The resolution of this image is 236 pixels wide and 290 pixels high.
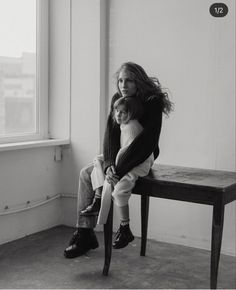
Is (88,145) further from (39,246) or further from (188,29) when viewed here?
(188,29)

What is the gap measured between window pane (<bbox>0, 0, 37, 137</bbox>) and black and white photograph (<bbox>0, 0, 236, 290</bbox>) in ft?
0.04

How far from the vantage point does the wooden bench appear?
2650 mm

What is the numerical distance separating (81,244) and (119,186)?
2.29 feet

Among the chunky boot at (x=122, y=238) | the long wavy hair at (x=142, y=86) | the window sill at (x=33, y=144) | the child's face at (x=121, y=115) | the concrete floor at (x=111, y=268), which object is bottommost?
the concrete floor at (x=111, y=268)

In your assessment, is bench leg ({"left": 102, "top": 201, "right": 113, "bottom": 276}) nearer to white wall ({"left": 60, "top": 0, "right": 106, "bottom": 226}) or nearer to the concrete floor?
the concrete floor

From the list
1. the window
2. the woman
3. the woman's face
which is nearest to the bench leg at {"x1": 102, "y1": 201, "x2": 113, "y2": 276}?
the woman

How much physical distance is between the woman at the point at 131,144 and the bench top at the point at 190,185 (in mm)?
152

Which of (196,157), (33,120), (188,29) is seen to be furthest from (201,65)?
(33,120)

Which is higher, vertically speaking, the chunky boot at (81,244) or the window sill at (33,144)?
the window sill at (33,144)

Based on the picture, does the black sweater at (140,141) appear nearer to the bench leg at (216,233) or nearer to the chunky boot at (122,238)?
the chunky boot at (122,238)

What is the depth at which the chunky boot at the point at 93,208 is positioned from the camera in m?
3.10

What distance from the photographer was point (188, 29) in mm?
3521

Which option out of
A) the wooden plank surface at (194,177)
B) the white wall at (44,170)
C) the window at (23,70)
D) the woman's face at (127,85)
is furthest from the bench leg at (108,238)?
the window at (23,70)

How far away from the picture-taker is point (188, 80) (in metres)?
3.55
